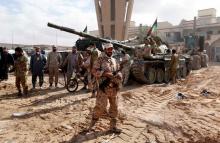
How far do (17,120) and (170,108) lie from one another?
393 centimetres

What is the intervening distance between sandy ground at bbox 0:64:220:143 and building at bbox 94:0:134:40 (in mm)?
50998

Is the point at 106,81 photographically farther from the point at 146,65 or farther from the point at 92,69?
the point at 146,65

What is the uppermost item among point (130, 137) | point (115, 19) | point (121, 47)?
point (115, 19)

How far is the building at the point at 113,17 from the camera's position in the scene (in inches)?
2413

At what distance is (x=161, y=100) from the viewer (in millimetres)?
10422

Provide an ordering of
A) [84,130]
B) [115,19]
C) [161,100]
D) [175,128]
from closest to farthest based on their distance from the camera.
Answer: [84,130], [175,128], [161,100], [115,19]

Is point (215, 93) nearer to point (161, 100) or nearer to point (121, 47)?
point (161, 100)

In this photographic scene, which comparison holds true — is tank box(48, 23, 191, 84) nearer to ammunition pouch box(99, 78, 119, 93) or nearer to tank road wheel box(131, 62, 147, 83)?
tank road wheel box(131, 62, 147, 83)

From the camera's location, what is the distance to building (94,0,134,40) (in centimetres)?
6128

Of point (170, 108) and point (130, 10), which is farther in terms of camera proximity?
point (130, 10)

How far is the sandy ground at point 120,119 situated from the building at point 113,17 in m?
51.0

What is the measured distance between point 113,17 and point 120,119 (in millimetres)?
55722

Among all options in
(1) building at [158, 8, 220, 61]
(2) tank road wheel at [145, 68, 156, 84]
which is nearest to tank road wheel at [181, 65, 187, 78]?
(2) tank road wheel at [145, 68, 156, 84]

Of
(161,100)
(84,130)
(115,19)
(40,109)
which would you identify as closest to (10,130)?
(84,130)
